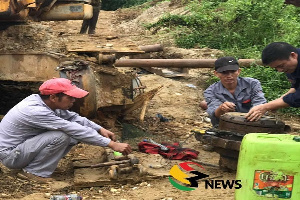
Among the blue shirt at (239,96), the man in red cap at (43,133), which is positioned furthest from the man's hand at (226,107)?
the man in red cap at (43,133)

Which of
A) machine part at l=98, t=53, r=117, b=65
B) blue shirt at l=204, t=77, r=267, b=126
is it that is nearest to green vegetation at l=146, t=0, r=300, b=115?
blue shirt at l=204, t=77, r=267, b=126

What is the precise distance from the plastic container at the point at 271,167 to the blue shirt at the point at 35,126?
1841 mm

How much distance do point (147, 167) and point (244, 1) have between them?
27.2 feet

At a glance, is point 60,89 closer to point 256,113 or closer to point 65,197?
point 65,197

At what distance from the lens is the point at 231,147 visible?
18.4 ft

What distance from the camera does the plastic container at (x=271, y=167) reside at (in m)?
3.97

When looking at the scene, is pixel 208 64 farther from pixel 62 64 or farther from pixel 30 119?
pixel 30 119

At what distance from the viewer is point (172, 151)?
6633 mm

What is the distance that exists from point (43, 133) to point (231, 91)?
2254 mm

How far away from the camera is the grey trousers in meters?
5.57

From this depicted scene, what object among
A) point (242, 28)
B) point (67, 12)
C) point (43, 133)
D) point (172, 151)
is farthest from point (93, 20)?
point (43, 133)

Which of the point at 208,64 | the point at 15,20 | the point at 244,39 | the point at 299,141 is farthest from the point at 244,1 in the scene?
the point at 299,141

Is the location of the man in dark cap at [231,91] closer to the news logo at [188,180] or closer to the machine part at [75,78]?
the news logo at [188,180]

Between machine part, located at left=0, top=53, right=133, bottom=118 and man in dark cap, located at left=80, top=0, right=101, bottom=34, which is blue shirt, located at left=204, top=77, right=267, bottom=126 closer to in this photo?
machine part, located at left=0, top=53, right=133, bottom=118
